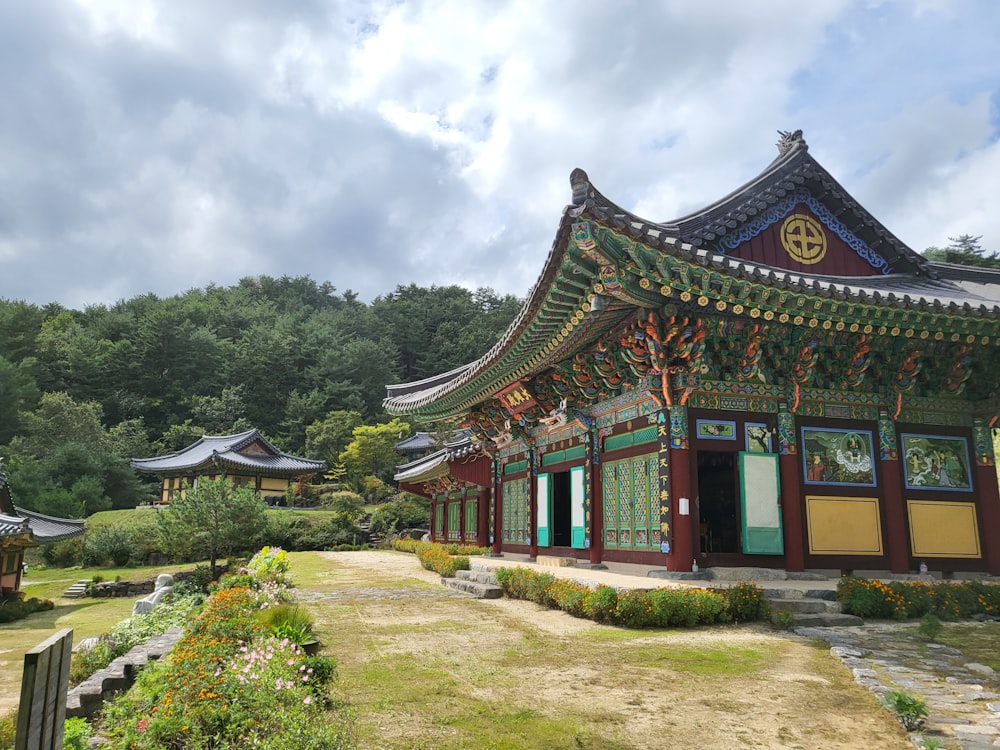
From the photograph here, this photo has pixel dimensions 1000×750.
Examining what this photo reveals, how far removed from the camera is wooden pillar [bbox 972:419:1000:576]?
13.2 m

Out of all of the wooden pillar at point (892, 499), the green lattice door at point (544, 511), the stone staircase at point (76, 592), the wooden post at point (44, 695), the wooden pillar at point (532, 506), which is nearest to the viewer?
the wooden post at point (44, 695)

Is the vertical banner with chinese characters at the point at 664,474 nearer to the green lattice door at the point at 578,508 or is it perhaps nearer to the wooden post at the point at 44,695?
the green lattice door at the point at 578,508

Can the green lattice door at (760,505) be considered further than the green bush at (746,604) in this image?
Yes

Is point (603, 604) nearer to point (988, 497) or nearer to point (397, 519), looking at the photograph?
point (988, 497)

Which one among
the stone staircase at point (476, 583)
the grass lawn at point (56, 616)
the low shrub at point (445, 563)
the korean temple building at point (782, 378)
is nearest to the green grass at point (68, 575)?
the grass lawn at point (56, 616)

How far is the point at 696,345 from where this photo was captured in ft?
37.7

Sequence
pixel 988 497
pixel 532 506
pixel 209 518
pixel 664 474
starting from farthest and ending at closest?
1. pixel 209 518
2. pixel 532 506
3. pixel 988 497
4. pixel 664 474

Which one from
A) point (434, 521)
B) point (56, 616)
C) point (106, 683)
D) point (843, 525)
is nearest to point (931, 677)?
point (843, 525)

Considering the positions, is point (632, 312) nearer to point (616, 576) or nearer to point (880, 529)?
point (616, 576)

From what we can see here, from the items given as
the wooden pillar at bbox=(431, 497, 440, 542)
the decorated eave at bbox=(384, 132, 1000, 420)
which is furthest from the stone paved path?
the wooden pillar at bbox=(431, 497, 440, 542)

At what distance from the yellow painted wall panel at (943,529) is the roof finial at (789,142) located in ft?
24.2

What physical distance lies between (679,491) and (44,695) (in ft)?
33.5

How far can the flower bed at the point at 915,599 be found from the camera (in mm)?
9203

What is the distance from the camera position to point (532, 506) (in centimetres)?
1830
